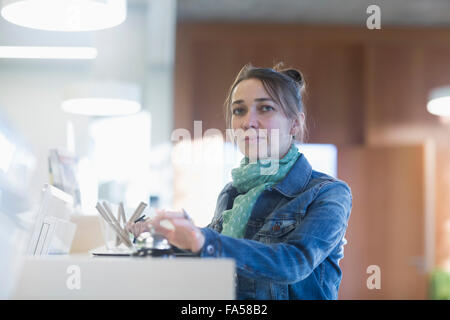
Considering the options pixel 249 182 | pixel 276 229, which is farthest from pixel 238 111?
pixel 276 229

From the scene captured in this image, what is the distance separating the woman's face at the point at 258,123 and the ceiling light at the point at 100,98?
1.31 m

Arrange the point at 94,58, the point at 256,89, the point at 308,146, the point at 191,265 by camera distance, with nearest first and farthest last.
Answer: the point at 191,265 → the point at 256,89 → the point at 94,58 → the point at 308,146

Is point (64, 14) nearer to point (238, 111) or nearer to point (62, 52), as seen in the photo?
point (238, 111)

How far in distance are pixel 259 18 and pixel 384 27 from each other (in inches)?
38.0

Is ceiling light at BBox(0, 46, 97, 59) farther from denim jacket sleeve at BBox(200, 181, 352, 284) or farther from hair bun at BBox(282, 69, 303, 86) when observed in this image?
denim jacket sleeve at BBox(200, 181, 352, 284)

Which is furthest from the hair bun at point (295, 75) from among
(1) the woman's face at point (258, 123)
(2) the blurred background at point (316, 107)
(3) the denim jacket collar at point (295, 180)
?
(2) the blurred background at point (316, 107)

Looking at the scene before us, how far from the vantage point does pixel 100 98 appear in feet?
8.25

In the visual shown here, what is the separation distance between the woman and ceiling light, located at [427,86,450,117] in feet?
9.15

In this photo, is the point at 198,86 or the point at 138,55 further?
the point at 198,86

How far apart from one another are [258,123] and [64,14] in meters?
0.64

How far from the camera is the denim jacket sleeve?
923 millimetres

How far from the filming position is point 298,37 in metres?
4.36

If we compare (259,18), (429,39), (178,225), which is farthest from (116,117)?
(178,225)
